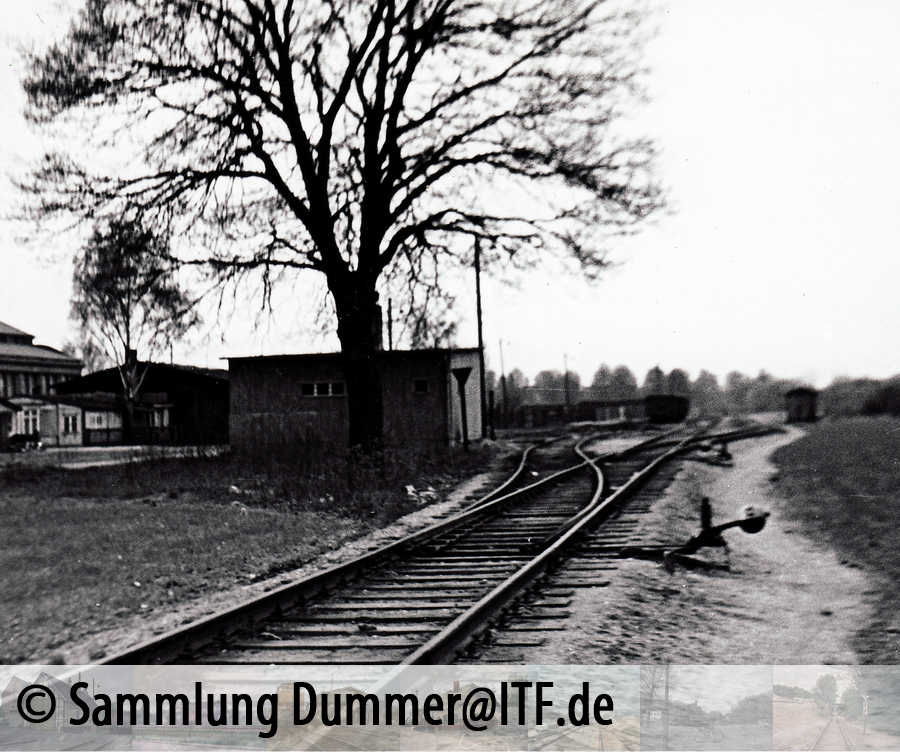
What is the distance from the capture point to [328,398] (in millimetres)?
34031

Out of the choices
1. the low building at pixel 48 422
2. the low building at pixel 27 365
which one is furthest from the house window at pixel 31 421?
the low building at pixel 27 365

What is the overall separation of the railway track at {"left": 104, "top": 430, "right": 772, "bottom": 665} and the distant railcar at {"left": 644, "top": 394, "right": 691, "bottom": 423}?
49302 millimetres

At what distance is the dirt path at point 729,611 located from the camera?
6465 millimetres

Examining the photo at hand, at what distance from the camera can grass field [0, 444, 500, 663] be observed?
8.10m

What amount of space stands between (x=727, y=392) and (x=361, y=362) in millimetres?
133974

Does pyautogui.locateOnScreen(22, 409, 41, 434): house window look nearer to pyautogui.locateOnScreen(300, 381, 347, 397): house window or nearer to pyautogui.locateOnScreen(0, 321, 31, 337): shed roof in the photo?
pyautogui.locateOnScreen(0, 321, 31, 337): shed roof

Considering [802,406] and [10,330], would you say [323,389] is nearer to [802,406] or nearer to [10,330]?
[802,406]

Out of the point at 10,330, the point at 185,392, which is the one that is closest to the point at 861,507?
the point at 185,392

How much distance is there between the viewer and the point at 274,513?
570 inches

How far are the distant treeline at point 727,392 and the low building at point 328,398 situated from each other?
18.4m

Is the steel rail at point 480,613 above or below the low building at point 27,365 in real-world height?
below

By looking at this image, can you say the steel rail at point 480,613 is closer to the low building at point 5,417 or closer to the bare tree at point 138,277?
the bare tree at point 138,277

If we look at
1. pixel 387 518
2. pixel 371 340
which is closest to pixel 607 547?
pixel 387 518

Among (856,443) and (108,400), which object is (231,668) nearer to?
(856,443)
